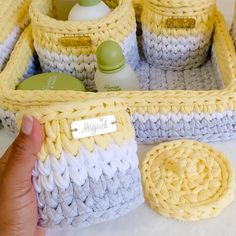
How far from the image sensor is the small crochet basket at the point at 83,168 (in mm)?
359

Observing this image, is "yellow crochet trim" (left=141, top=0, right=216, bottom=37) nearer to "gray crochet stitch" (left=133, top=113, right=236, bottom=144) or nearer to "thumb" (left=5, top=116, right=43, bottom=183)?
"gray crochet stitch" (left=133, top=113, right=236, bottom=144)

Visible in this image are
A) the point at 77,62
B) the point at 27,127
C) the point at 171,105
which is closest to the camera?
the point at 27,127

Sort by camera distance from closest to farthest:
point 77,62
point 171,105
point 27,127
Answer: point 27,127 < point 171,105 < point 77,62

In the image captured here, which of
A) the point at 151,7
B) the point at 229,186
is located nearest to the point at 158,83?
the point at 151,7

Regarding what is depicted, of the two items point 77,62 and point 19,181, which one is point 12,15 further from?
point 19,181

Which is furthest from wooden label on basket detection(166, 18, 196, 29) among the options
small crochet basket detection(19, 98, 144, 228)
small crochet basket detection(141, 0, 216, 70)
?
small crochet basket detection(19, 98, 144, 228)

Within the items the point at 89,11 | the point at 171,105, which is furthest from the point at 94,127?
the point at 89,11

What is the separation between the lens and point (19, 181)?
35 centimetres

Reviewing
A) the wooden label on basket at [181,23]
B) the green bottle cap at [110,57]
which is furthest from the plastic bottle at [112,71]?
the wooden label on basket at [181,23]

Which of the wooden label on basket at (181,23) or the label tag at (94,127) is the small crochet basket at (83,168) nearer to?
the label tag at (94,127)

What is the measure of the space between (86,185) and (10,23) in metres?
0.35

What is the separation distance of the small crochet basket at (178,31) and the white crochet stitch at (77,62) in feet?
0.12

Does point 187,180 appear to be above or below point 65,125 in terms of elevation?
below

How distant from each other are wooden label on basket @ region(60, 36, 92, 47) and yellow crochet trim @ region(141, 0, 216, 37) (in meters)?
0.11
